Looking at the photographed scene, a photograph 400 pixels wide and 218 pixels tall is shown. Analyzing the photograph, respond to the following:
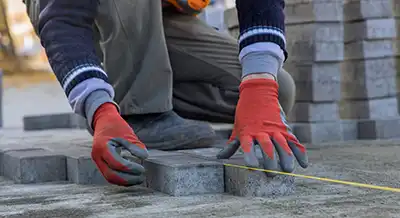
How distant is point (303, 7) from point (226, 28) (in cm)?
63

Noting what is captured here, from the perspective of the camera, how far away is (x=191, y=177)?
4.85 feet

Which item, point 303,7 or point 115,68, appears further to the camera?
point 303,7

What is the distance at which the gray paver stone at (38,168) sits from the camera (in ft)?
5.98

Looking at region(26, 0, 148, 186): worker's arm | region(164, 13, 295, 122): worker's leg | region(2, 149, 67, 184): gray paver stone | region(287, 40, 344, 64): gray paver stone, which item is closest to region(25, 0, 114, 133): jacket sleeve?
region(26, 0, 148, 186): worker's arm

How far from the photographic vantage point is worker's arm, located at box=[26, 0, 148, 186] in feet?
4.88

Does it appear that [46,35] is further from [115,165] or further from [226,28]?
[226,28]

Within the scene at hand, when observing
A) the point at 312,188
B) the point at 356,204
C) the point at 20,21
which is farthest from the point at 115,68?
the point at 20,21

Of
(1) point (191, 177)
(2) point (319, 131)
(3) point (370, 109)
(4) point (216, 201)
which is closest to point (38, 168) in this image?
(1) point (191, 177)

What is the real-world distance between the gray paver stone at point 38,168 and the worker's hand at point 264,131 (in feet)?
1.68

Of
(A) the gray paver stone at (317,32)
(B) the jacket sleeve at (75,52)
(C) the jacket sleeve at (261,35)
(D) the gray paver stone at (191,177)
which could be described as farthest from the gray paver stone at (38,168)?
(A) the gray paver stone at (317,32)

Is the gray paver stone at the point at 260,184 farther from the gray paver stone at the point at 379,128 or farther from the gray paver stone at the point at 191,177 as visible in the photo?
the gray paver stone at the point at 379,128

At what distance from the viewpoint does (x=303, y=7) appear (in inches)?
110

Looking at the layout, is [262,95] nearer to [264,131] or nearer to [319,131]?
[264,131]

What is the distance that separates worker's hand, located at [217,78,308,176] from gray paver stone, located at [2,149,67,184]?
20.1 inches
